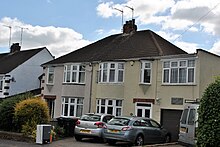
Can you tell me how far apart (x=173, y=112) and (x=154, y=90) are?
197cm

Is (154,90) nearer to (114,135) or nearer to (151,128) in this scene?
(151,128)

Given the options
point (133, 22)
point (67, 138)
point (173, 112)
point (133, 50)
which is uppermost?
point (133, 22)

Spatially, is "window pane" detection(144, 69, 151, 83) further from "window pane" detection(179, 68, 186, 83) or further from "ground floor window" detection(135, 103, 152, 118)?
"window pane" detection(179, 68, 186, 83)

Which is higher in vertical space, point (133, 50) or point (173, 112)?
point (133, 50)

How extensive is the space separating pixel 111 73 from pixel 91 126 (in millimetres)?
7766

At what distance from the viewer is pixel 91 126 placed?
19.3 metres

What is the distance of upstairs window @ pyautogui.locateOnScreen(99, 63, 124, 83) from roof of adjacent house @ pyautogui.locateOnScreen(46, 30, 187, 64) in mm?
650

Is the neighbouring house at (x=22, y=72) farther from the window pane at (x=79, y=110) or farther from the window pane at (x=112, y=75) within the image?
the window pane at (x=112, y=75)

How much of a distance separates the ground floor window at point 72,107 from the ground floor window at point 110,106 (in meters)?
2.14

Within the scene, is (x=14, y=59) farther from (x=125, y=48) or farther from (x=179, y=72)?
(x=179, y=72)

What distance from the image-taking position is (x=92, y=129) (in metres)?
19.3

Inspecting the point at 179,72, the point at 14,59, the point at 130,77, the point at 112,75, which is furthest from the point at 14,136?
the point at 14,59

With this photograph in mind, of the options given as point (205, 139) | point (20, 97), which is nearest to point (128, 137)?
point (205, 139)

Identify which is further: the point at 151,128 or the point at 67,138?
the point at 67,138
